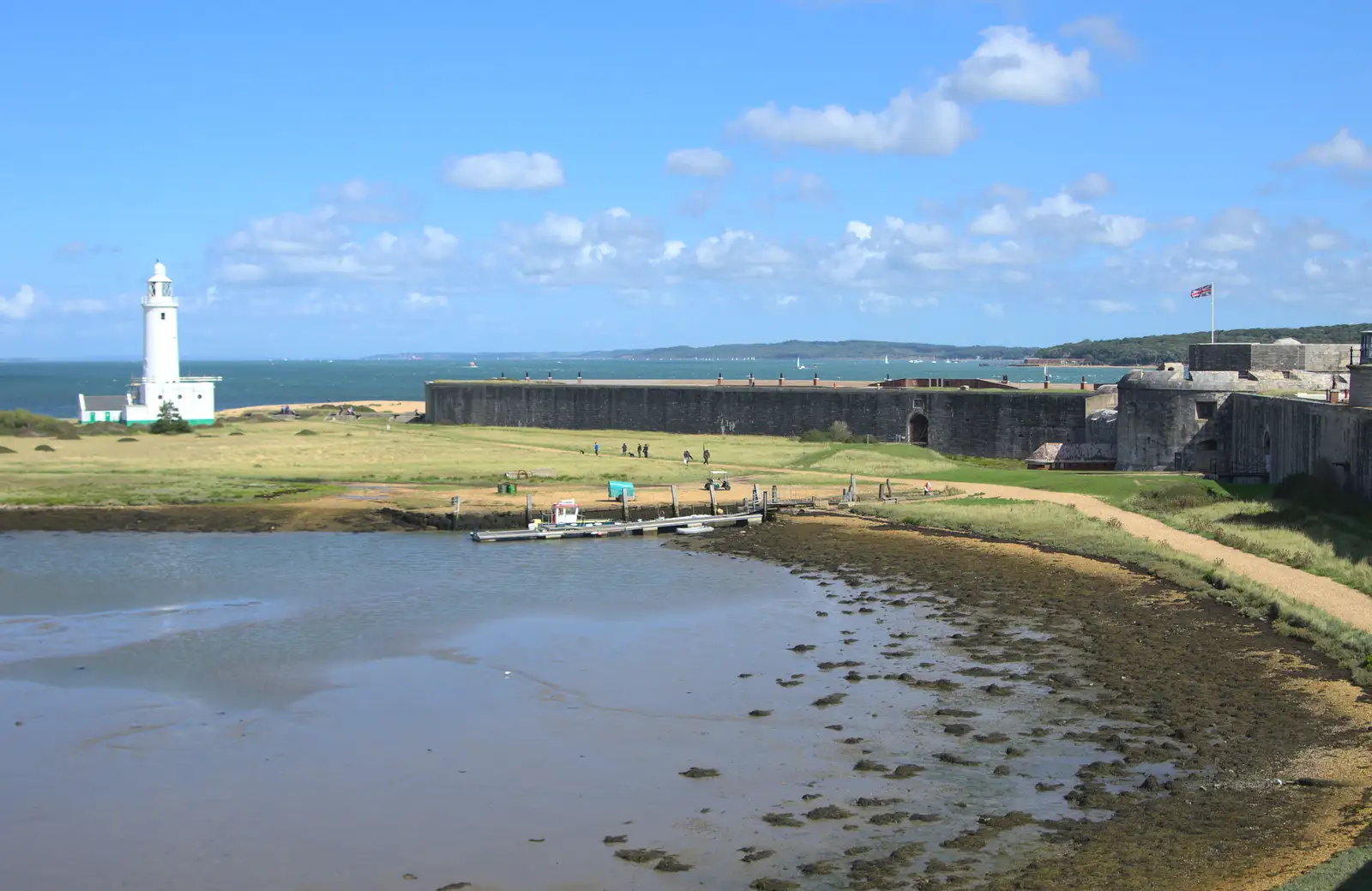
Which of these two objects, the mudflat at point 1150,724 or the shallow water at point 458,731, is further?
the shallow water at point 458,731

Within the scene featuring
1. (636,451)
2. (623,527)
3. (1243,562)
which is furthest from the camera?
(636,451)

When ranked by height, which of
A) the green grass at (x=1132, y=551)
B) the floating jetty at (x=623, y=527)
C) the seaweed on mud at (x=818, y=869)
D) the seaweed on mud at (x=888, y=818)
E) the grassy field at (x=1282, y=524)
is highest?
the grassy field at (x=1282, y=524)

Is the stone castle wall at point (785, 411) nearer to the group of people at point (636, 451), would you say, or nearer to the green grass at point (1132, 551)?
the group of people at point (636, 451)

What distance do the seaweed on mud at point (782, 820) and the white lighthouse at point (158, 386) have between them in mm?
Answer: 52085

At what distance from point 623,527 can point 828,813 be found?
21.8 m

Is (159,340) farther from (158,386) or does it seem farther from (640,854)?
(640,854)

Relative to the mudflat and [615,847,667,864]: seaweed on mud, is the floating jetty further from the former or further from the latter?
[615,847,667,864]: seaweed on mud

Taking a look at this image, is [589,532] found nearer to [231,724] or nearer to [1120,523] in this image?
[1120,523]

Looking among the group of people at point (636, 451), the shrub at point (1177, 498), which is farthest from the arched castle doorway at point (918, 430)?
the shrub at point (1177, 498)

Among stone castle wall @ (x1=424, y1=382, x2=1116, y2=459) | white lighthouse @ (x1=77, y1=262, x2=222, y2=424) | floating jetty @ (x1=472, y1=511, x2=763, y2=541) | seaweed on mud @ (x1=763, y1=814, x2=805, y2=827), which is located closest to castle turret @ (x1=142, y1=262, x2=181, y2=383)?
white lighthouse @ (x1=77, y1=262, x2=222, y2=424)

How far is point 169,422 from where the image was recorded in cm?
5812

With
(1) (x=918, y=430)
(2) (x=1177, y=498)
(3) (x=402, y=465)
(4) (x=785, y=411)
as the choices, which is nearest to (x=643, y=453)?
(3) (x=402, y=465)

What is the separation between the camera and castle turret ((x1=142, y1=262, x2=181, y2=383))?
61.4 m

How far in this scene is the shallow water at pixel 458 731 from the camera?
13.7m
